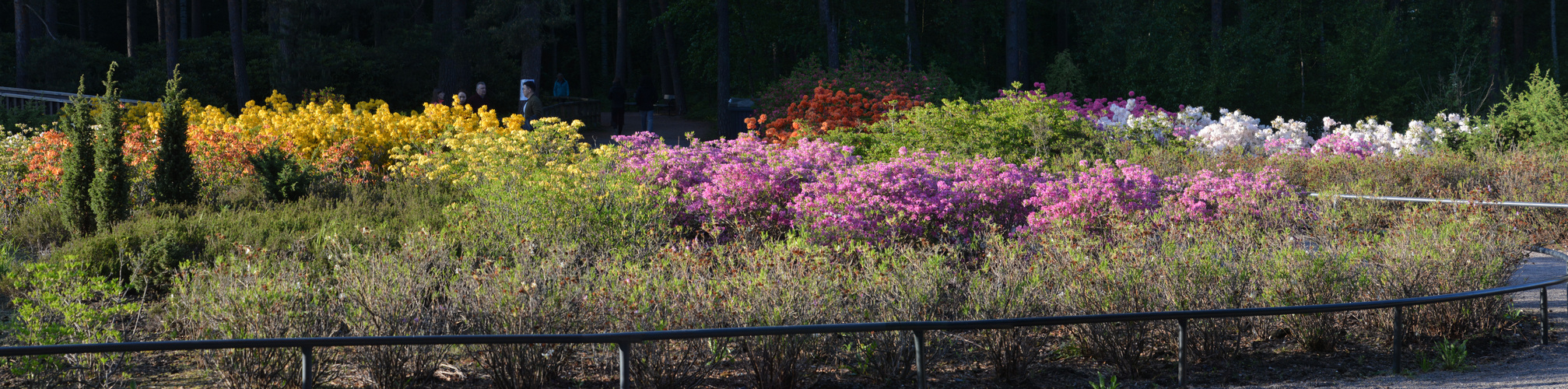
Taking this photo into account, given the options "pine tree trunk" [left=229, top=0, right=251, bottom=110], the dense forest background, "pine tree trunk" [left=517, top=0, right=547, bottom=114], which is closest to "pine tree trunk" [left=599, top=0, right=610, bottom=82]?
the dense forest background

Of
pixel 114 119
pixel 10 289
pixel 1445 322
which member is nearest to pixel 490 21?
pixel 114 119

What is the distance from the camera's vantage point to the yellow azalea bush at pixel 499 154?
8477 millimetres

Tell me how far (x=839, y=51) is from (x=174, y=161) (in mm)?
15601

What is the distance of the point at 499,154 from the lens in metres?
9.01

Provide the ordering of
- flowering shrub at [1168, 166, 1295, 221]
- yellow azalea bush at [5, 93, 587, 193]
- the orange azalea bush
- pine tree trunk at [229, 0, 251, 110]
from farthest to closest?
pine tree trunk at [229, 0, 251, 110]
the orange azalea bush
yellow azalea bush at [5, 93, 587, 193]
flowering shrub at [1168, 166, 1295, 221]

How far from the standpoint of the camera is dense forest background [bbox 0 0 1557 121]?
20.5m

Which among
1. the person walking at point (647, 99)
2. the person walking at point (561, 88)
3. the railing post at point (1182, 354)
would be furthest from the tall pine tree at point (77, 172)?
the person walking at point (561, 88)

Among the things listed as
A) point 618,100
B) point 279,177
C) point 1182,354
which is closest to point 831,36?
point 618,100

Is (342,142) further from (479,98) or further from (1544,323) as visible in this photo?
(1544,323)

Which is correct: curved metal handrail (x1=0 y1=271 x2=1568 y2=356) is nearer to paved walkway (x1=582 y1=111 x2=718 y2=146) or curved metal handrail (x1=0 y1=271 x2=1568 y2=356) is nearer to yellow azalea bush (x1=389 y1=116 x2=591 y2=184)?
yellow azalea bush (x1=389 y1=116 x2=591 y2=184)

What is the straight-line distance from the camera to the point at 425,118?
1176cm

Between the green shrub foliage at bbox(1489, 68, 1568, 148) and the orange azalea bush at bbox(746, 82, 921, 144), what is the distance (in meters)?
7.20

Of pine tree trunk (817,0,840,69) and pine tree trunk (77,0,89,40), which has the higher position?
pine tree trunk (77,0,89,40)

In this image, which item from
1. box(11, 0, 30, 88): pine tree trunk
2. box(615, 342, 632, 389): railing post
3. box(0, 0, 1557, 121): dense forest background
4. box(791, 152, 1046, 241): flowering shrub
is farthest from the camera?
box(11, 0, 30, 88): pine tree trunk
